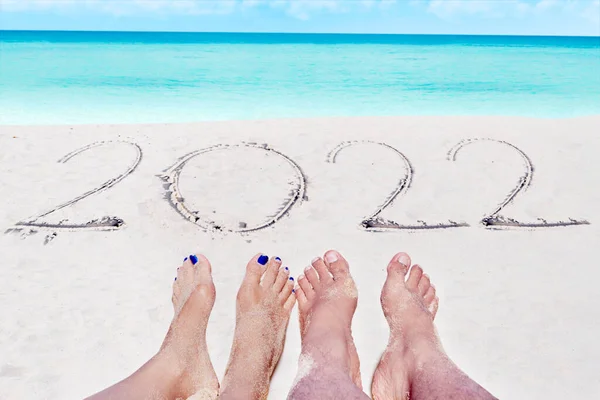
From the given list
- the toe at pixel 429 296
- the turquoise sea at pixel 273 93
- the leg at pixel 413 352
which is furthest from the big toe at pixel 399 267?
the turquoise sea at pixel 273 93

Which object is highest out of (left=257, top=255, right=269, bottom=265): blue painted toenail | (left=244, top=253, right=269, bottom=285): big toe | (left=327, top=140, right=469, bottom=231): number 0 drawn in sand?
(left=257, top=255, right=269, bottom=265): blue painted toenail

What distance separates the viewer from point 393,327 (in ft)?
5.60

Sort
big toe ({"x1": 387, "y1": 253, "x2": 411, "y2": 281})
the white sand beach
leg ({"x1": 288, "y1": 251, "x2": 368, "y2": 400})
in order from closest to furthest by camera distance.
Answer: leg ({"x1": 288, "y1": 251, "x2": 368, "y2": 400}) < the white sand beach < big toe ({"x1": 387, "y1": 253, "x2": 411, "y2": 281})

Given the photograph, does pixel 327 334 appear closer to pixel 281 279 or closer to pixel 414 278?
pixel 281 279

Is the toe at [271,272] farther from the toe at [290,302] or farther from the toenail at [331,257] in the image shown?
the toenail at [331,257]

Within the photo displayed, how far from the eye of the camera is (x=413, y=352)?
1549 millimetres

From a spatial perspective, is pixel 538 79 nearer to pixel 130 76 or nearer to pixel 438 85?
pixel 438 85

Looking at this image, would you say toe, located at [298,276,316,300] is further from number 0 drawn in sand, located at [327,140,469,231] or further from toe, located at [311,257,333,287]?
number 0 drawn in sand, located at [327,140,469,231]

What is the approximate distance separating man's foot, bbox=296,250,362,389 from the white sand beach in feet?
0.36

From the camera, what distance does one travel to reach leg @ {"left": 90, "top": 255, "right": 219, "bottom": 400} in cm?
139

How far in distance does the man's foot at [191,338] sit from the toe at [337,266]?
544 millimetres

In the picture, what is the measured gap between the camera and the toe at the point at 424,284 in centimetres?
191

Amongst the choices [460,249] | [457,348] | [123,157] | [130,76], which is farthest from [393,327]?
[130,76]

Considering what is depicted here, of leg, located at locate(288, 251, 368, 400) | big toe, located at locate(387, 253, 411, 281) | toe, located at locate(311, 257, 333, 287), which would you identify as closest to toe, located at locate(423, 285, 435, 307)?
big toe, located at locate(387, 253, 411, 281)
